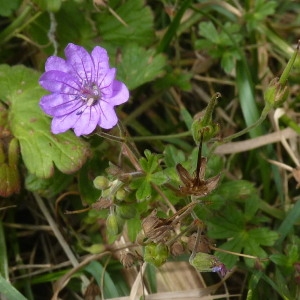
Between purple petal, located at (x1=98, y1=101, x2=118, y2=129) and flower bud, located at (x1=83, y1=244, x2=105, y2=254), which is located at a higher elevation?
purple petal, located at (x1=98, y1=101, x2=118, y2=129)

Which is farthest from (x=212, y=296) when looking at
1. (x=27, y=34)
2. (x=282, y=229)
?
(x=27, y=34)

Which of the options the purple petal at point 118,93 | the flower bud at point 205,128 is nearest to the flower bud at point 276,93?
the flower bud at point 205,128

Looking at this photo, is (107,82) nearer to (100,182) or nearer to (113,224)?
(100,182)

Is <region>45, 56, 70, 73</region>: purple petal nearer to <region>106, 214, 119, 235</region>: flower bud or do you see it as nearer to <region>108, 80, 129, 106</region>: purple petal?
<region>108, 80, 129, 106</region>: purple petal

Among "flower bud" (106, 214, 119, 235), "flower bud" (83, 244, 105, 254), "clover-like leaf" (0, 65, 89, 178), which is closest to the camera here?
"flower bud" (106, 214, 119, 235)

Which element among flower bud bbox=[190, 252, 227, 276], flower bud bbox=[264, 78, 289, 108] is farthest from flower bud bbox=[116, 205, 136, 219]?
flower bud bbox=[264, 78, 289, 108]

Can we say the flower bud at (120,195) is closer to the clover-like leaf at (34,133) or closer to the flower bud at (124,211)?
the flower bud at (124,211)

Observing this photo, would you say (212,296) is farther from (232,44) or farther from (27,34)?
(27,34)
